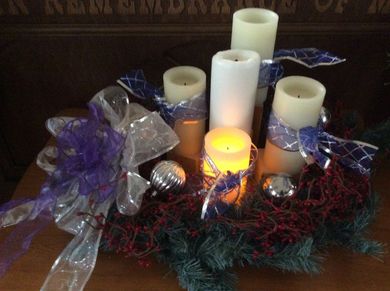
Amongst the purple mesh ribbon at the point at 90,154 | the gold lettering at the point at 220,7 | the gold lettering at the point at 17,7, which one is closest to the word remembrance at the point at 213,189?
the purple mesh ribbon at the point at 90,154

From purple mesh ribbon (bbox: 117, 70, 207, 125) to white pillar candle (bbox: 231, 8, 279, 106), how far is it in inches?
3.7

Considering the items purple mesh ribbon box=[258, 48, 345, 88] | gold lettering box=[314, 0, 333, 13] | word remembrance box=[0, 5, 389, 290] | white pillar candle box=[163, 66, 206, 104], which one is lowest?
word remembrance box=[0, 5, 389, 290]

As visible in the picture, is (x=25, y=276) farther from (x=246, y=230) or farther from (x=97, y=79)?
(x=97, y=79)

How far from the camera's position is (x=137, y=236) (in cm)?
52

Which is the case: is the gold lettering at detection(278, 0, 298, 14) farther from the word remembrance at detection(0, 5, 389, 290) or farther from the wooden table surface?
the wooden table surface

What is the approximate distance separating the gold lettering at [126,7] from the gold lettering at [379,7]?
1.37 ft

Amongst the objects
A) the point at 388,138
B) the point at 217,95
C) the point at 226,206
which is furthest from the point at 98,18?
the point at 388,138

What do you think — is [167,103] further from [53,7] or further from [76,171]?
[53,7]

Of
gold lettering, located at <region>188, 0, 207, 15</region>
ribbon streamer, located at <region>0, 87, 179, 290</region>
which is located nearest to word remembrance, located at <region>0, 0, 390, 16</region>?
gold lettering, located at <region>188, 0, 207, 15</region>

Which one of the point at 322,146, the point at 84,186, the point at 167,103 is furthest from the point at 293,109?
the point at 84,186

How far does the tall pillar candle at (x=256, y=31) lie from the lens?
55 centimetres

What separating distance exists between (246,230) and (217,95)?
179 millimetres

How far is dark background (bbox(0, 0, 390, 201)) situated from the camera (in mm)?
714

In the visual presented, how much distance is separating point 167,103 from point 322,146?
223 mm
